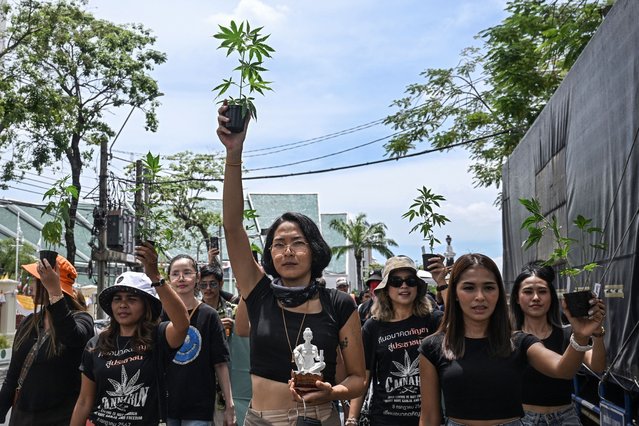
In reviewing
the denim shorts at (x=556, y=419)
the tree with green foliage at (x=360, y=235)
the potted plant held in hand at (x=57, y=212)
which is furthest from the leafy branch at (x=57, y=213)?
the tree with green foliage at (x=360, y=235)

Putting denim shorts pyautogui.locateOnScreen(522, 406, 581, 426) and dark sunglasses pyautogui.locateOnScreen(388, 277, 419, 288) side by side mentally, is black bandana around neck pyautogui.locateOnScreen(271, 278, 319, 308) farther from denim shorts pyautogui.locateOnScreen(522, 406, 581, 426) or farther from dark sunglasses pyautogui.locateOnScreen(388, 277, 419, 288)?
dark sunglasses pyautogui.locateOnScreen(388, 277, 419, 288)

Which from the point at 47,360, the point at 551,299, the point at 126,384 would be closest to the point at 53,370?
the point at 47,360

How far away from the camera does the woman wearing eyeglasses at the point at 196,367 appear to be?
504 cm

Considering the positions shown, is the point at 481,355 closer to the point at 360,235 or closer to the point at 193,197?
the point at 193,197

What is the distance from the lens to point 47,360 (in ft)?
15.4

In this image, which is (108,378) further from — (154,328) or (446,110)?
(446,110)

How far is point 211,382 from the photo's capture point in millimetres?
5230

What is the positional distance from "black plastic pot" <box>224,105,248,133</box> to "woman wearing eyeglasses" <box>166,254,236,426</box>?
7.42 feet

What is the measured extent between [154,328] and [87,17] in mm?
20925

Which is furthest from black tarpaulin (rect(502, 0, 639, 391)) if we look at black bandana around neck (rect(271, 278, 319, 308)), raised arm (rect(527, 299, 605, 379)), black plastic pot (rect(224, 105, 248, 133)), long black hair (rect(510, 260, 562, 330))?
black plastic pot (rect(224, 105, 248, 133))

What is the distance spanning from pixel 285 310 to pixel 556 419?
Result: 6.57 feet

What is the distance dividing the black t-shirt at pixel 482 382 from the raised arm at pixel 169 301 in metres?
1.53

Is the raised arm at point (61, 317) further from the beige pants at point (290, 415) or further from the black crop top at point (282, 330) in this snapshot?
the beige pants at point (290, 415)

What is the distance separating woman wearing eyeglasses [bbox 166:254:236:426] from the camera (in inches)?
199
